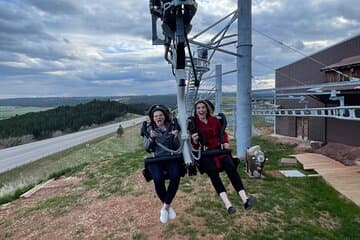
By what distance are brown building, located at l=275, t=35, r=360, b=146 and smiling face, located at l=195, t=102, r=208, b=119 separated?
6758mm

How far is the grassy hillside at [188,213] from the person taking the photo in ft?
24.9

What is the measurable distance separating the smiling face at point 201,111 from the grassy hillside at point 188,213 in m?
2.93

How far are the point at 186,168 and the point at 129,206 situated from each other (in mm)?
4375

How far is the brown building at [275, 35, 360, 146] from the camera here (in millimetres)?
14997

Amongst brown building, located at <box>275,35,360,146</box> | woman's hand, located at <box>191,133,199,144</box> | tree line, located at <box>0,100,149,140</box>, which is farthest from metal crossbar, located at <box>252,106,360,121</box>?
tree line, located at <box>0,100,149,140</box>

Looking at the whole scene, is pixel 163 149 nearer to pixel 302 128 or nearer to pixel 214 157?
pixel 214 157

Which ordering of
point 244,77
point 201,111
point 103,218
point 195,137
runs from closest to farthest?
point 195,137
point 201,111
point 103,218
point 244,77

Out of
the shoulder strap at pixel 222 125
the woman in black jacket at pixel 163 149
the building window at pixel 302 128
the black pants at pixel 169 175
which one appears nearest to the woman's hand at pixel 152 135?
the woman in black jacket at pixel 163 149

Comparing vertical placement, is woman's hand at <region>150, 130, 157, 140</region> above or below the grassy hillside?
above

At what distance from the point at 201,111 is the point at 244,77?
7493mm

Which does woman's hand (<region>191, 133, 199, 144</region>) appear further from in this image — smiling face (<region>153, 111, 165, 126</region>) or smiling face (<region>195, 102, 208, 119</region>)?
smiling face (<region>153, 111, 165, 126</region>)

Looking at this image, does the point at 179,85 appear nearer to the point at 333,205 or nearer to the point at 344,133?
the point at 333,205

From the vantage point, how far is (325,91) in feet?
47.7

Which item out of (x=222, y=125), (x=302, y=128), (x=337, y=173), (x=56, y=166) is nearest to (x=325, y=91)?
(x=337, y=173)
